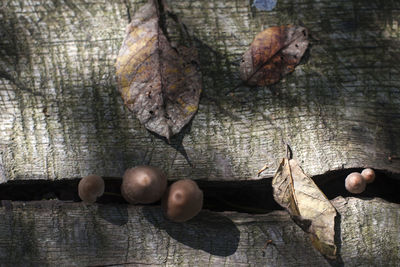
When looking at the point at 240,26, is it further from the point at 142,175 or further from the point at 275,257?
the point at 275,257

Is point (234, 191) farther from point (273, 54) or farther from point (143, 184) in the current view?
point (273, 54)

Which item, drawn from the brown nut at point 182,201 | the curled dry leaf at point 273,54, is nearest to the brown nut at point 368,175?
the curled dry leaf at point 273,54

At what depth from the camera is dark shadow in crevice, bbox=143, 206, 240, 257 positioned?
2395mm

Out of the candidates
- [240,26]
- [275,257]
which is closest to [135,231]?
[275,257]

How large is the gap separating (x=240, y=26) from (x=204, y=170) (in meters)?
0.94

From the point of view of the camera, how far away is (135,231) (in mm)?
2402

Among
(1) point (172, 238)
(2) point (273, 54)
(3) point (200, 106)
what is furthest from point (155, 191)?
(2) point (273, 54)

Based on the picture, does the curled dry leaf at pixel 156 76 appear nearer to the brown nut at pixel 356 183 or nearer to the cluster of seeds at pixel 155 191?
the cluster of seeds at pixel 155 191

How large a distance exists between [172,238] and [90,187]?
0.58 meters

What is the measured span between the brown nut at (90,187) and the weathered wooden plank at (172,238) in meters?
0.13

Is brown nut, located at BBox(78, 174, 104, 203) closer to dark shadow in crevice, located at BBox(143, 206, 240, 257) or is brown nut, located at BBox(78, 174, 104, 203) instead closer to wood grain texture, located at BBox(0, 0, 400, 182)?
wood grain texture, located at BBox(0, 0, 400, 182)

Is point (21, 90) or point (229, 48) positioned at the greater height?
point (229, 48)

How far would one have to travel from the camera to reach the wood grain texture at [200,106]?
2443 millimetres

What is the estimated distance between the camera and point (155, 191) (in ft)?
7.45
